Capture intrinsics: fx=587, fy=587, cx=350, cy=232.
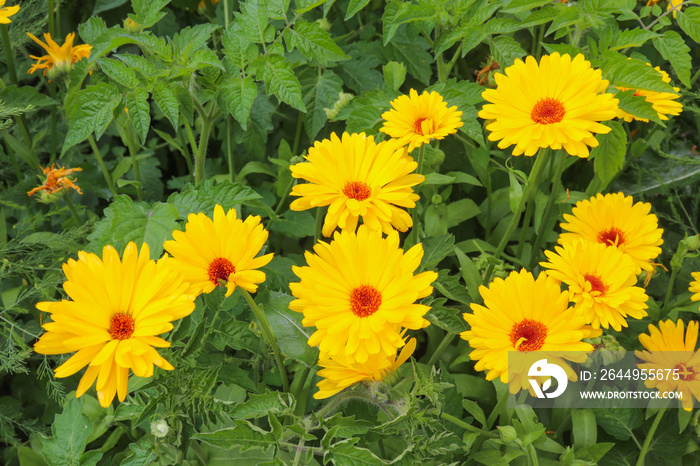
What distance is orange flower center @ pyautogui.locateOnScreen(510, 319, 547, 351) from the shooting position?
888mm

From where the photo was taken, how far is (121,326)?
80 centimetres

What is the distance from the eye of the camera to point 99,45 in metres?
1.10

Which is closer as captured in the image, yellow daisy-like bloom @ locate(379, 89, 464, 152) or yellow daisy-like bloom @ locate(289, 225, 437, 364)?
yellow daisy-like bloom @ locate(289, 225, 437, 364)

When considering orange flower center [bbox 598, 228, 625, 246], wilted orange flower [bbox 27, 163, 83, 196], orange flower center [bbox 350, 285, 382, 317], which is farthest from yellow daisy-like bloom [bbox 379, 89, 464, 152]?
wilted orange flower [bbox 27, 163, 83, 196]

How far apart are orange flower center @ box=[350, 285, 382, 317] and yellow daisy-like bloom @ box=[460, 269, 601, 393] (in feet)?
0.49

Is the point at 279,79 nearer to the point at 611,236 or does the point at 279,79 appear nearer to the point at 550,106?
the point at 550,106

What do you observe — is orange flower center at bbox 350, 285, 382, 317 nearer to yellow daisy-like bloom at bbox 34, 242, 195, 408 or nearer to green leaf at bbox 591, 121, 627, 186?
yellow daisy-like bloom at bbox 34, 242, 195, 408

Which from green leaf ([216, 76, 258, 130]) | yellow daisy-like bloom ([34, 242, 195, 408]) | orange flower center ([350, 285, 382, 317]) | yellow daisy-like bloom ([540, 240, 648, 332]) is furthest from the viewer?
green leaf ([216, 76, 258, 130])

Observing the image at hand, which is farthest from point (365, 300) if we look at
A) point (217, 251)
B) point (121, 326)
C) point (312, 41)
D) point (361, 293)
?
point (312, 41)

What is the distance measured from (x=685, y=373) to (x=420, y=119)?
68 centimetres

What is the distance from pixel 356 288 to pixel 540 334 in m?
0.29

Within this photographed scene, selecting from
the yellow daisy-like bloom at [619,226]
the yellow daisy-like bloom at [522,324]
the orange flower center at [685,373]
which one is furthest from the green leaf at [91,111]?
the orange flower center at [685,373]

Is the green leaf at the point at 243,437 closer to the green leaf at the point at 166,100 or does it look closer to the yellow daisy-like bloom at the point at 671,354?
the green leaf at the point at 166,100

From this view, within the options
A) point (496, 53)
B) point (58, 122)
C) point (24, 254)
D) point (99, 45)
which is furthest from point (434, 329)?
point (58, 122)
